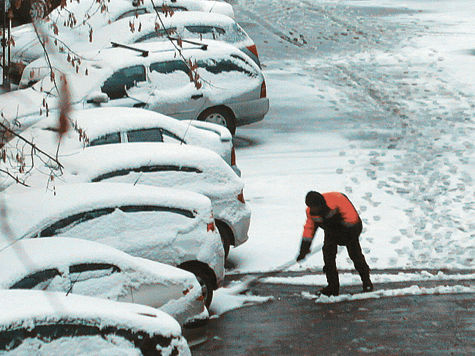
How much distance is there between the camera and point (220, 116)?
14.2m

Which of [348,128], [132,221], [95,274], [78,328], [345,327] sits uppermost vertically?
[78,328]

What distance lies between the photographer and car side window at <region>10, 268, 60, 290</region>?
636cm

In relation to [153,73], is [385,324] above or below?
below

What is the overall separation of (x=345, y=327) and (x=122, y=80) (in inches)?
237

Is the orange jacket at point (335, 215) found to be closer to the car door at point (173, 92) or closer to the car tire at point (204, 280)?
the car tire at point (204, 280)

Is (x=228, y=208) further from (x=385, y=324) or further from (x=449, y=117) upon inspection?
(x=449, y=117)

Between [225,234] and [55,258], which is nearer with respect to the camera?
[55,258]

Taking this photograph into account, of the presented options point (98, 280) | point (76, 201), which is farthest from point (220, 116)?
point (98, 280)

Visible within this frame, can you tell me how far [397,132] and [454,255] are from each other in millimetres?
5278

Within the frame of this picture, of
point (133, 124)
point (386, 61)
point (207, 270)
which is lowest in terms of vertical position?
point (386, 61)

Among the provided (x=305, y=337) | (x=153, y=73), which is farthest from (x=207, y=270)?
(x=153, y=73)

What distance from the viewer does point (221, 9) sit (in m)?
18.9

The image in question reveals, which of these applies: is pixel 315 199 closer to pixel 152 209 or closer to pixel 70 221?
pixel 152 209

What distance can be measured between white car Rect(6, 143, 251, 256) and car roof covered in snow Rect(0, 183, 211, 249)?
62 cm
